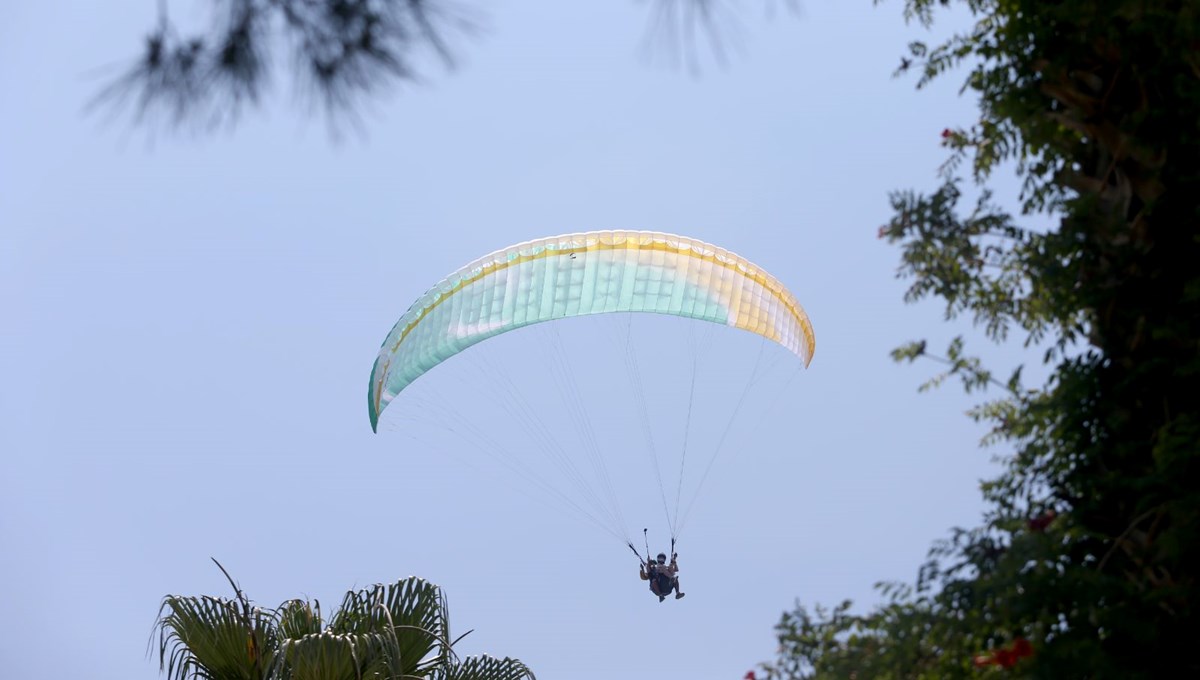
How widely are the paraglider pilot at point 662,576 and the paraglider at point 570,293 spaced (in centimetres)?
311

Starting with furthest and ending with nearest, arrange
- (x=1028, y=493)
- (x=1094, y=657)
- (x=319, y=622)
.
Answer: (x=319, y=622) → (x=1028, y=493) → (x=1094, y=657)

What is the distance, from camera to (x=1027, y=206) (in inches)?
352

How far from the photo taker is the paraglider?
17125 mm

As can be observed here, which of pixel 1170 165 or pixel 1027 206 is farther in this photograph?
pixel 1027 206

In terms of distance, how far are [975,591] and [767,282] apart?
10.6 metres

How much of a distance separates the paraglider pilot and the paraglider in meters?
3.11

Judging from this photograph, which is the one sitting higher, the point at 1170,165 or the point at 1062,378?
the point at 1170,165

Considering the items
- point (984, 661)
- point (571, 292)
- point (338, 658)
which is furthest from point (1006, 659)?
point (571, 292)

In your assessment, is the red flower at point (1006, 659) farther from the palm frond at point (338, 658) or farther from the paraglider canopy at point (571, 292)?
the paraglider canopy at point (571, 292)

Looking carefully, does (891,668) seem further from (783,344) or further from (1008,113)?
(783,344)

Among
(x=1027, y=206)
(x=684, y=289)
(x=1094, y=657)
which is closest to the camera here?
(x=1094, y=657)

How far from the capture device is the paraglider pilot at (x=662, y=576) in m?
18.7

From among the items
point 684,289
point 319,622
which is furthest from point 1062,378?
point 684,289

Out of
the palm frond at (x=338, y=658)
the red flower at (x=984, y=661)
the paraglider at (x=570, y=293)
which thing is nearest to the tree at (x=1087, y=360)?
the red flower at (x=984, y=661)
